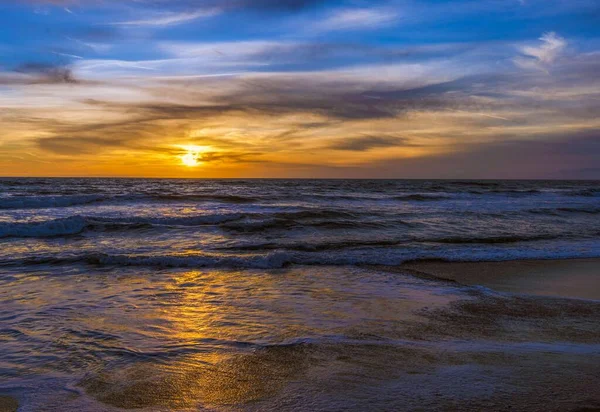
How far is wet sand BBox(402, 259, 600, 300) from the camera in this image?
862cm

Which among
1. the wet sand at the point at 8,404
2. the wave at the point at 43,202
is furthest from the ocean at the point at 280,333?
the wave at the point at 43,202

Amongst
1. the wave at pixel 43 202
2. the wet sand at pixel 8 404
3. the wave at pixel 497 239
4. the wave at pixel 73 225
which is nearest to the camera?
the wet sand at pixel 8 404

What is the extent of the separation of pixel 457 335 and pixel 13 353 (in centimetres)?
508

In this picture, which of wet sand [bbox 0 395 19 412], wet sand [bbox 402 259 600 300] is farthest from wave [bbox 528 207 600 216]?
wet sand [bbox 0 395 19 412]

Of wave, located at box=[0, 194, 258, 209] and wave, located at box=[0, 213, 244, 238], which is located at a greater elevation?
wave, located at box=[0, 194, 258, 209]

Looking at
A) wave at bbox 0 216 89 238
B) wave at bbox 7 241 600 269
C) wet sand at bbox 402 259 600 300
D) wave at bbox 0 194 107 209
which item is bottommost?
wet sand at bbox 402 259 600 300

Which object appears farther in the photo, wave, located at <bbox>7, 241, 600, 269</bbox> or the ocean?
wave, located at <bbox>7, 241, 600, 269</bbox>

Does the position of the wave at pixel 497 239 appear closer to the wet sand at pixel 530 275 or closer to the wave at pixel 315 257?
the wave at pixel 315 257

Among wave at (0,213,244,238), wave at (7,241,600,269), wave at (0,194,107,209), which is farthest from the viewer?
wave at (0,194,107,209)

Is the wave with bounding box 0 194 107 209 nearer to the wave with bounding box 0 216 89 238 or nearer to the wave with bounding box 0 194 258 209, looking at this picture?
the wave with bounding box 0 194 258 209

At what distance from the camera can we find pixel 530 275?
397 inches

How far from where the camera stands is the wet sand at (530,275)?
862 cm

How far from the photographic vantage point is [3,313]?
6527 mm

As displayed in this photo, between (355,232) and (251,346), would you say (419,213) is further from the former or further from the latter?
(251,346)
